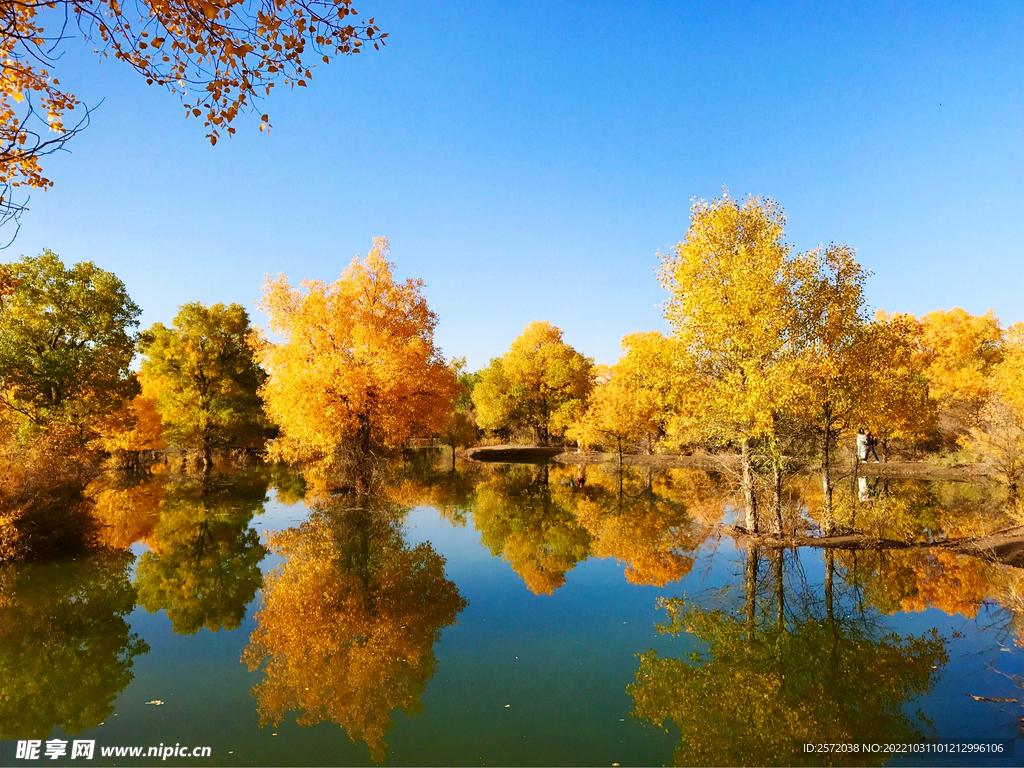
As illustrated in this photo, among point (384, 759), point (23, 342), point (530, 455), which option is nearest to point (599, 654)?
point (384, 759)

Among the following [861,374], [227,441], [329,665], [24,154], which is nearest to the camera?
[24,154]

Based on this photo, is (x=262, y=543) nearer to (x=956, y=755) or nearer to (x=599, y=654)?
(x=599, y=654)

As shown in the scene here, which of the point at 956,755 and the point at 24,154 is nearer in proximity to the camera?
the point at 24,154

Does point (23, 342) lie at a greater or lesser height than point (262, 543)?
greater

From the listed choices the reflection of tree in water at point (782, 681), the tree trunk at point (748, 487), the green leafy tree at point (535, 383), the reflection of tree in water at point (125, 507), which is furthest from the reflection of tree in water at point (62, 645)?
the green leafy tree at point (535, 383)

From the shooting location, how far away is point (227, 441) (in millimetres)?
36875

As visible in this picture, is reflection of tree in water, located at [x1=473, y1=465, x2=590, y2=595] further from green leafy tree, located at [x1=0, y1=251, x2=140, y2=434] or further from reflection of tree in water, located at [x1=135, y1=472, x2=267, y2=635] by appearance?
green leafy tree, located at [x1=0, y1=251, x2=140, y2=434]

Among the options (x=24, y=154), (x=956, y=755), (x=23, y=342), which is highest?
(x=23, y=342)

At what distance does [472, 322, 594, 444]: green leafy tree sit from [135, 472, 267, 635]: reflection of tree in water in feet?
114

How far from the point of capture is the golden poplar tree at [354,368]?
19.2m

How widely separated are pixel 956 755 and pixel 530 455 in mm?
47870

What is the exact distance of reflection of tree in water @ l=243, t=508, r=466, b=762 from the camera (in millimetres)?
7062

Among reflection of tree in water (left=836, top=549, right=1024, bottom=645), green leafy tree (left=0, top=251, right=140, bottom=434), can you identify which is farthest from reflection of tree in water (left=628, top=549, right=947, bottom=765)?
green leafy tree (left=0, top=251, right=140, bottom=434)

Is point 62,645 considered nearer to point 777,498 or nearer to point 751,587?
point 751,587
